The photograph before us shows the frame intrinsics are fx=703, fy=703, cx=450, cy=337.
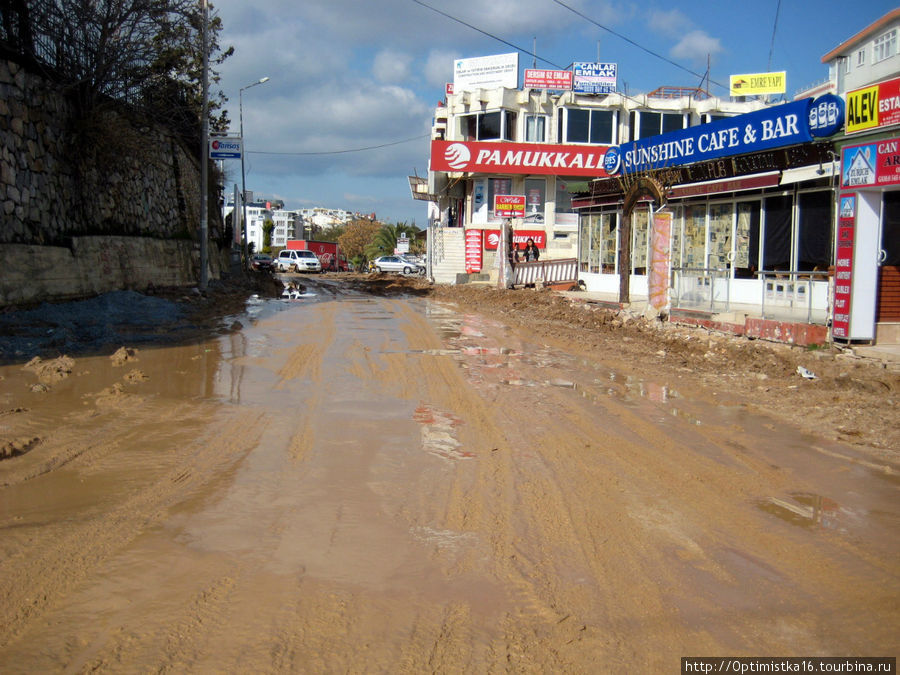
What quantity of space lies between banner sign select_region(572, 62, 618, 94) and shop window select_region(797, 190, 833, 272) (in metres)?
28.4

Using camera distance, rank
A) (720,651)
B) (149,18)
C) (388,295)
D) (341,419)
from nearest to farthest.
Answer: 1. (720,651)
2. (341,419)
3. (149,18)
4. (388,295)

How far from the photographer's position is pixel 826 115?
1295cm

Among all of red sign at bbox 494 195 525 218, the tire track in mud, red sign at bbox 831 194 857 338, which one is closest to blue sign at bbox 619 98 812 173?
red sign at bbox 831 194 857 338

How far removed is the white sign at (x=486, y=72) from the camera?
44.0m

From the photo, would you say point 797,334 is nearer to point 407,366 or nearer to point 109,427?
point 407,366

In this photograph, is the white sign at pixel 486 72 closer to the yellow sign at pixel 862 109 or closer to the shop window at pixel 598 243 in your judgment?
the shop window at pixel 598 243

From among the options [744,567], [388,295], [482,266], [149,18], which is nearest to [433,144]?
[482,266]

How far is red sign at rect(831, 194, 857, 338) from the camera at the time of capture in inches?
458

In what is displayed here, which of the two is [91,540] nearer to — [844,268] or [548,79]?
[844,268]

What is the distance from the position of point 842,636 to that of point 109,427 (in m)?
6.53

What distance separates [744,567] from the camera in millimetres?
4305

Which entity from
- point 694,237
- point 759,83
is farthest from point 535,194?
point 759,83

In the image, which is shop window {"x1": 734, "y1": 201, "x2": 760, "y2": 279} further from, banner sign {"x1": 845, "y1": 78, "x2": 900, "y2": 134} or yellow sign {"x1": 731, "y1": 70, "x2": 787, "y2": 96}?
yellow sign {"x1": 731, "y1": 70, "x2": 787, "y2": 96}

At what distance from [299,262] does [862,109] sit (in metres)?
47.3
